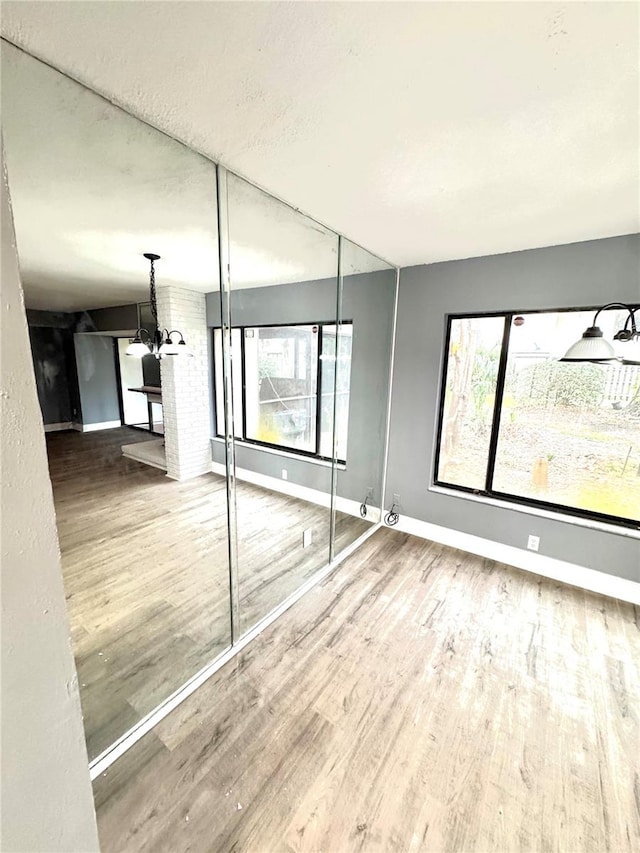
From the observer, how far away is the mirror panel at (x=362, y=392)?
2.93m

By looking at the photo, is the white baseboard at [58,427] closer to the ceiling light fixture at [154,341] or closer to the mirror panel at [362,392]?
the ceiling light fixture at [154,341]

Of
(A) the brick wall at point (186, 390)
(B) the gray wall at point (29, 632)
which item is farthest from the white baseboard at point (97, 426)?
(B) the gray wall at point (29, 632)

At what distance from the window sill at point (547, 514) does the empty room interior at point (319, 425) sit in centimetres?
2

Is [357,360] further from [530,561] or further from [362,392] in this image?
[530,561]

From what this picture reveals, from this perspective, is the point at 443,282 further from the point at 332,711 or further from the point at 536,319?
the point at 332,711

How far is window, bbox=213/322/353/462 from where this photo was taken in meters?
2.35

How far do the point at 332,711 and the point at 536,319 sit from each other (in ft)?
9.56

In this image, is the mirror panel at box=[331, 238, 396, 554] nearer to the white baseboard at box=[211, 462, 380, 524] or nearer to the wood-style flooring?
the white baseboard at box=[211, 462, 380, 524]

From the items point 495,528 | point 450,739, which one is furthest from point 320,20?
point 495,528

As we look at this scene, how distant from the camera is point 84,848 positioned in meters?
0.90

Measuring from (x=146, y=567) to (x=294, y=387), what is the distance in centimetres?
175

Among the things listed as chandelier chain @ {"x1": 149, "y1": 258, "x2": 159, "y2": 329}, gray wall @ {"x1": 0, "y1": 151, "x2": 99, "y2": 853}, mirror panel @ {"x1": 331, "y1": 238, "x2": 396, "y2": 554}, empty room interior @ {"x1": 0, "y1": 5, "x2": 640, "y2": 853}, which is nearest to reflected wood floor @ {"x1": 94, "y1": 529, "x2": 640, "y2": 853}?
empty room interior @ {"x1": 0, "y1": 5, "x2": 640, "y2": 853}

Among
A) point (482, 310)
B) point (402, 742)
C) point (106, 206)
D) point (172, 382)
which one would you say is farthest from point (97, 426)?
point (482, 310)

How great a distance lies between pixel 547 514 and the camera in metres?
2.67
